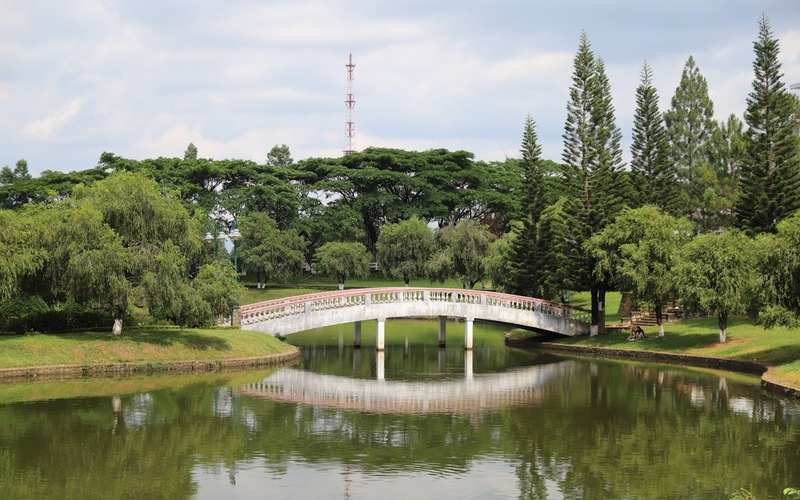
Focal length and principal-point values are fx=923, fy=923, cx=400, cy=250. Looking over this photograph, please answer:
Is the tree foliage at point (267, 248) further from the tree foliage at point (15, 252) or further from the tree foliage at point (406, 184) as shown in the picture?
the tree foliage at point (15, 252)

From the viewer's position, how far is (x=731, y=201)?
57469 mm

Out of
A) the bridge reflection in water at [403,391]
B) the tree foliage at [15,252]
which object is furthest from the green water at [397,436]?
the tree foliage at [15,252]

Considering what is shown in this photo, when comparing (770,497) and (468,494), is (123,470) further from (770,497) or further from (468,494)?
(770,497)

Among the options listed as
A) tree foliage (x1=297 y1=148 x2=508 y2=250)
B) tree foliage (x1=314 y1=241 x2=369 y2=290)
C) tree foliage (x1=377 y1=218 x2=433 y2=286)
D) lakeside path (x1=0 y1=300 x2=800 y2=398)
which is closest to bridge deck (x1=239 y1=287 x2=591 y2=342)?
lakeside path (x1=0 y1=300 x2=800 y2=398)

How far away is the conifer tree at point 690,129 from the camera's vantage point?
62.3 m

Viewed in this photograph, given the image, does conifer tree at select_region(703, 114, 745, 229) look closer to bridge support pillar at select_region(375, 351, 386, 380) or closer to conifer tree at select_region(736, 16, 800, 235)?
conifer tree at select_region(736, 16, 800, 235)

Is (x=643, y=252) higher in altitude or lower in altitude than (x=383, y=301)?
higher

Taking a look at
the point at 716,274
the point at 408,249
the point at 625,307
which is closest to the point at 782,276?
the point at 716,274

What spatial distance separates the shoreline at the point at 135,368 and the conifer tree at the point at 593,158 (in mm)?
20935

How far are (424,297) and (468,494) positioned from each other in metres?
33.5

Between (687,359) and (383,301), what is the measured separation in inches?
642

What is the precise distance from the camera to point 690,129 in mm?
64312

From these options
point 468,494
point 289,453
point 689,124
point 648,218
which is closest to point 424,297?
point 648,218

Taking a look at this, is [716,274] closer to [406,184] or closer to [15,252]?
[15,252]
